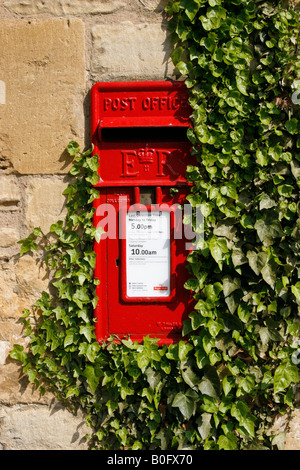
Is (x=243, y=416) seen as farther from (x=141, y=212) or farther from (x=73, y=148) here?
(x=73, y=148)

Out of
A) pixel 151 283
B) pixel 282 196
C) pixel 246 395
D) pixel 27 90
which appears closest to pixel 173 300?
pixel 151 283

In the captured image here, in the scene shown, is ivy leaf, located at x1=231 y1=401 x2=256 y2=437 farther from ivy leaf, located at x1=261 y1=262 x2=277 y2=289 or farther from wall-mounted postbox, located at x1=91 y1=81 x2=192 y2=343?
ivy leaf, located at x1=261 y1=262 x2=277 y2=289

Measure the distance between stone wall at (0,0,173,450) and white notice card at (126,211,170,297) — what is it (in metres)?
0.42

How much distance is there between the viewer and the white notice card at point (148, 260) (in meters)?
1.98

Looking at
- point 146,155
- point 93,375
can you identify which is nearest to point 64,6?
point 146,155

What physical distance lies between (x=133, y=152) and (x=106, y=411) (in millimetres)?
1296

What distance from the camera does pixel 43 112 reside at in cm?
201

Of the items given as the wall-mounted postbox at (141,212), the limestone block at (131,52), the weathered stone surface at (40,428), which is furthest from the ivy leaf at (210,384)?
the limestone block at (131,52)

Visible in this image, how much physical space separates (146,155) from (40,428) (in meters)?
1.49

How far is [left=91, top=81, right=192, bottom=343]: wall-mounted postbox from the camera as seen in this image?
194 centimetres

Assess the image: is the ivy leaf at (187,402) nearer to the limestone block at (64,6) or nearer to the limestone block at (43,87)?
the limestone block at (43,87)

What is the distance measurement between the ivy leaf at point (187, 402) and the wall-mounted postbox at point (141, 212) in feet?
0.86

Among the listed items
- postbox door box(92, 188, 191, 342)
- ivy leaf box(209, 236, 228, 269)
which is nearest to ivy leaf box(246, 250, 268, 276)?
ivy leaf box(209, 236, 228, 269)

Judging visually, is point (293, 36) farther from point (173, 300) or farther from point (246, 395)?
point (246, 395)
